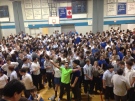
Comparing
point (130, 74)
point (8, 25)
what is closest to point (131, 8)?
point (130, 74)

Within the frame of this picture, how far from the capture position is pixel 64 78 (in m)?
5.23

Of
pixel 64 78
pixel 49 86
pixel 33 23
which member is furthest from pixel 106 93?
pixel 33 23

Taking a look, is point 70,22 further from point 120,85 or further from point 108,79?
point 120,85

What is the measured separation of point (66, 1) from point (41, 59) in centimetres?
1102

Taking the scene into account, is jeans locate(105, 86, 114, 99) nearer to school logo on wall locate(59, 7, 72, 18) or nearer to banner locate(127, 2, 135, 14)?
school logo on wall locate(59, 7, 72, 18)

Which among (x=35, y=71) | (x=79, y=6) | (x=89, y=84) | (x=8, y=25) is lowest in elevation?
(x=89, y=84)

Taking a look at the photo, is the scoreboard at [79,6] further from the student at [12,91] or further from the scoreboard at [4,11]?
the student at [12,91]

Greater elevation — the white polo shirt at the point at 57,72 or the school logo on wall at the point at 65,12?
the school logo on wall at the point at 65,12

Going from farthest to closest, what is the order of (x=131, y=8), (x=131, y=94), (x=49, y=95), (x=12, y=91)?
(x=131, y=8)
(x=49, y=95)
(x=131, y=94)
(x=12, y=91)

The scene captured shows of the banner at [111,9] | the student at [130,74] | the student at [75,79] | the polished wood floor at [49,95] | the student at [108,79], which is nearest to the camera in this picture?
the student at [130,74]

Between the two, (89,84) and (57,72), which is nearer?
(57,72)

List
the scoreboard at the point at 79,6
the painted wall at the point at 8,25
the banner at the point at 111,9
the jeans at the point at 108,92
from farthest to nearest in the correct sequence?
the painted wall at the point at 8,25 → the scoreboard at the point at 79,6 → the banner at the point at 111,9 → the jeans at the point at 108,92

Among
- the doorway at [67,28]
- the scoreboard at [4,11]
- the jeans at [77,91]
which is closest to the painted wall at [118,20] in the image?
the doorway at [67,28]

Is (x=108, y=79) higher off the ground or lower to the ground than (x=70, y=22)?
lower
